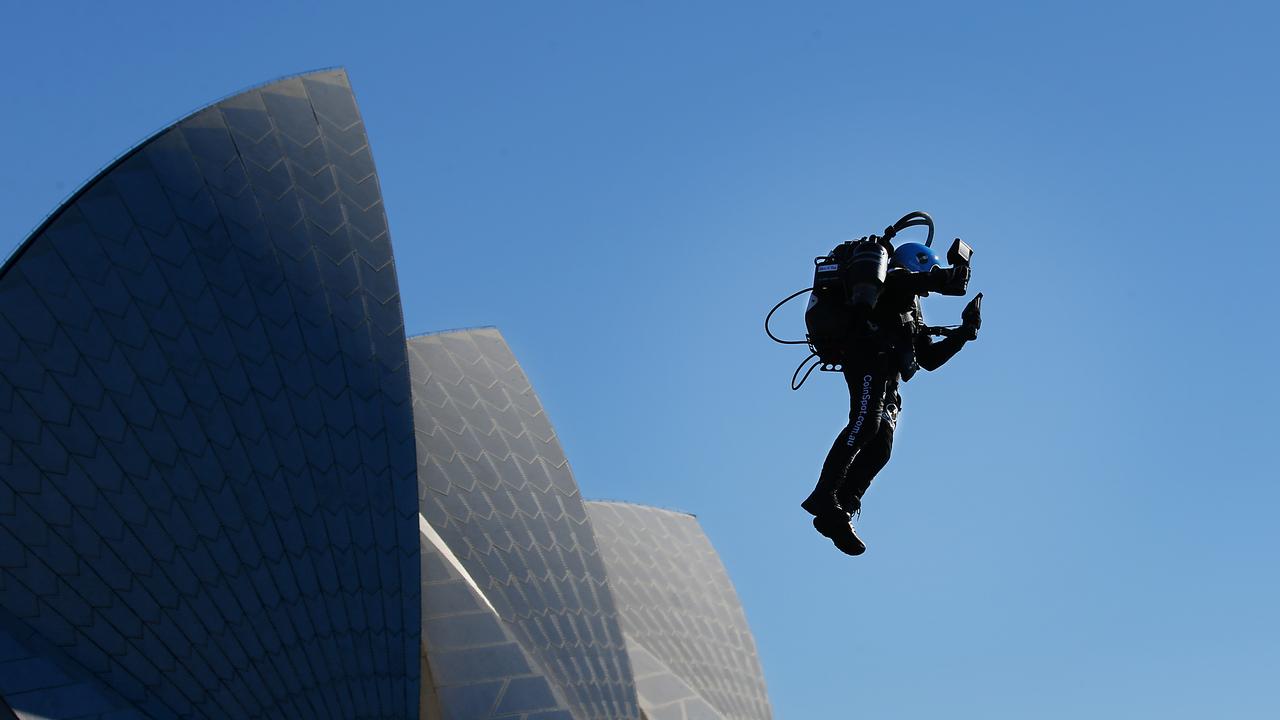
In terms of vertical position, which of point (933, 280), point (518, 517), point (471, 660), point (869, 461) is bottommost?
point (869, 461)

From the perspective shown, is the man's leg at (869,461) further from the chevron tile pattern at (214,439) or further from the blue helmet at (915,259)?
the chevron tile pattern at (214,439)

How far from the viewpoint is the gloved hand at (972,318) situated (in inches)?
373

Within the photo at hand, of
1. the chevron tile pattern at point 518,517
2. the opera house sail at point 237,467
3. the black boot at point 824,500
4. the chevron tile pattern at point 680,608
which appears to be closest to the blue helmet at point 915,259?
the black boot at point 824,500

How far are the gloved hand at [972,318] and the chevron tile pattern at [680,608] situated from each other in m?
23.6

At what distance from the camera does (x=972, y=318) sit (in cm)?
952

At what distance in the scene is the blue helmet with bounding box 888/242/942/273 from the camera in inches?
355

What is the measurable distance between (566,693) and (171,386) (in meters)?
9.33

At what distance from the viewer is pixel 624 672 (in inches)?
1143

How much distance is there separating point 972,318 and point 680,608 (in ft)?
94.3

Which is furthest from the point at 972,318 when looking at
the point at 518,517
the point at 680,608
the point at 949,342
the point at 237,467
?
the point at 680,608

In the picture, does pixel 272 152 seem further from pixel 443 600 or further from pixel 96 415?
pixel 443 600

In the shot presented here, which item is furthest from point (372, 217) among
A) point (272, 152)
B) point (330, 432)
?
point (330, 432)

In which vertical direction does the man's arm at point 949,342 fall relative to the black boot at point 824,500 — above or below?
above

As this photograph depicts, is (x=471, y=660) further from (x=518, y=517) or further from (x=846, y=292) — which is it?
(x=846, y=292)
